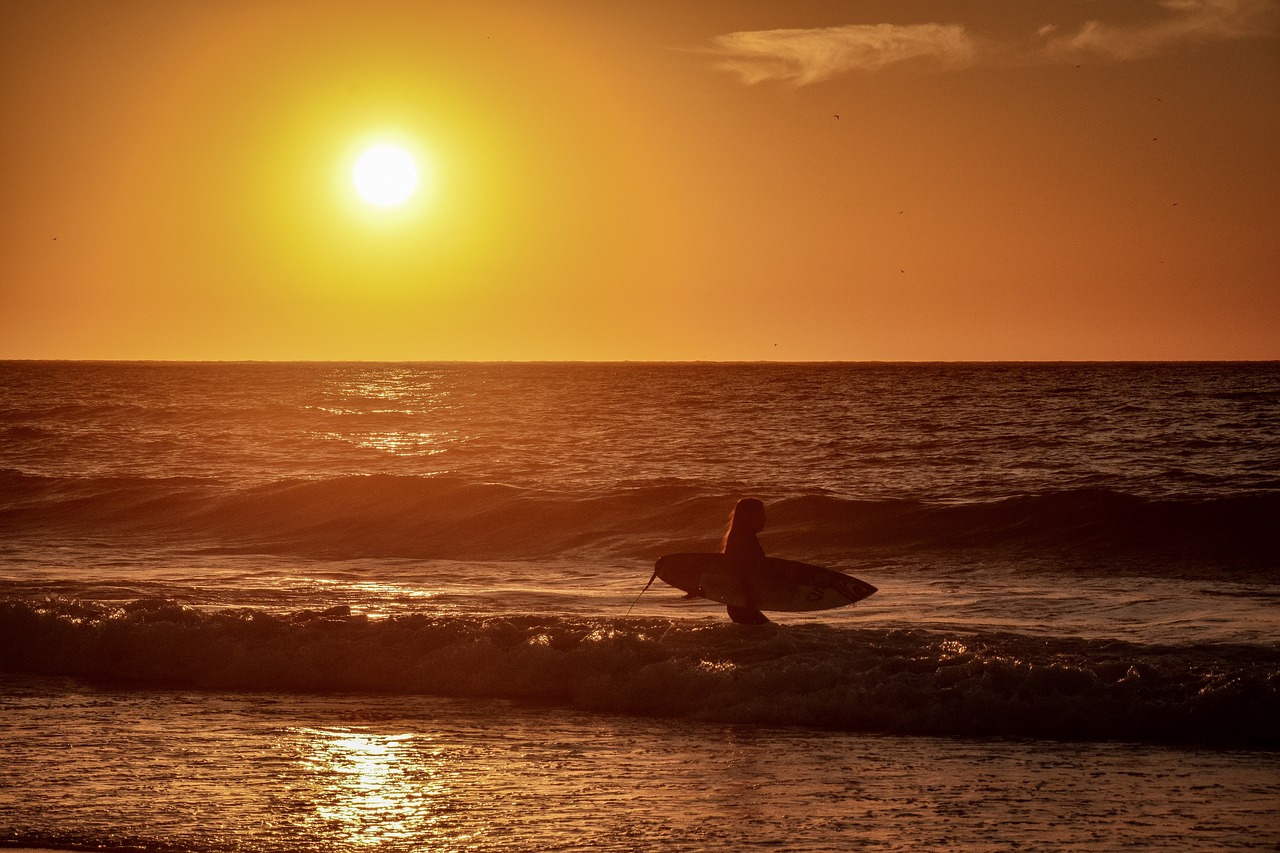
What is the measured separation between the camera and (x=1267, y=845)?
6930 millimetres

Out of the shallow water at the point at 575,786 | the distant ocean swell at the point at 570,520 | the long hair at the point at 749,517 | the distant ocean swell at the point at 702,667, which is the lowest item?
the shallow water at the point at 575,786

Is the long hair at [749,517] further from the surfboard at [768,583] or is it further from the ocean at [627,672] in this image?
the ocean at [627,672]

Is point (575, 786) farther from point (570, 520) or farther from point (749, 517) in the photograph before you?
point (570, 520)

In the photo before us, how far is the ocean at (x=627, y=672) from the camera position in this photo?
7535 millimetres

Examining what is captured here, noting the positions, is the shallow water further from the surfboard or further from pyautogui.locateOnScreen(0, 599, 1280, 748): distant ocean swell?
the surfboard

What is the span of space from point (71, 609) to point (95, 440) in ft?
106

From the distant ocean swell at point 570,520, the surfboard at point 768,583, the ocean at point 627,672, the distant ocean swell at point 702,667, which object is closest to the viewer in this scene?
the ocean at point 627,672

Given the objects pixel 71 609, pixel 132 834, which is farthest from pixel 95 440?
pixel 132 834

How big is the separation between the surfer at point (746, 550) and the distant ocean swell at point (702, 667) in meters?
0.20

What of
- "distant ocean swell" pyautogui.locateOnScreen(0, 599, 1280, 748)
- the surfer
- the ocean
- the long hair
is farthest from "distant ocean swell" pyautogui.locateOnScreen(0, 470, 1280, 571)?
the long hair

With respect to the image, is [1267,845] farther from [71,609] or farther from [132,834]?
[71,609]

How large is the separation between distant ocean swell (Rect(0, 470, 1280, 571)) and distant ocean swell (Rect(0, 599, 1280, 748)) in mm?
8458

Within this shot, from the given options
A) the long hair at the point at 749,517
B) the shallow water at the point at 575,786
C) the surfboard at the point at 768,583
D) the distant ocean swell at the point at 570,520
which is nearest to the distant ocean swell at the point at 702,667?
the surfboard at the point at 768,583

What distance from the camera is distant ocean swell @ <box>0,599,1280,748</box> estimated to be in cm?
998
